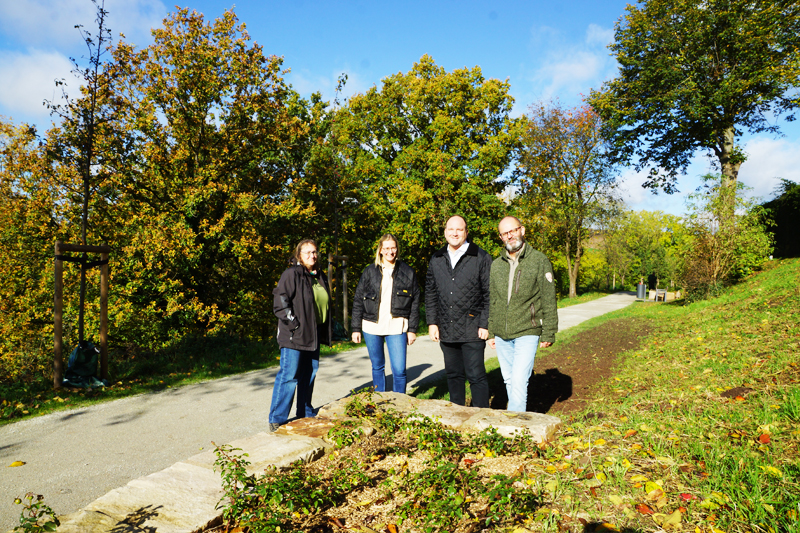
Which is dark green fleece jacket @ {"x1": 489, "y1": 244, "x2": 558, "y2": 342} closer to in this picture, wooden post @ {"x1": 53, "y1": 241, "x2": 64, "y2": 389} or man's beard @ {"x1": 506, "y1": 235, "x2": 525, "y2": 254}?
man's beard @ {"x1": 506, "y1": 235, "x2": 525, "y2": 254}

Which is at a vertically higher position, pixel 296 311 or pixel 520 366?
pixel 296 311

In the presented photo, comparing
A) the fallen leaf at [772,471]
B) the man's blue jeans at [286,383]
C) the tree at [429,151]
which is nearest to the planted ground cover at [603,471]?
the fallen leaf at [772,471]

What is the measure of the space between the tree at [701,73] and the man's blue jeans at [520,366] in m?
14.9

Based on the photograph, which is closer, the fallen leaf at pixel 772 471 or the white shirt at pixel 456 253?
the fallen leaf at pixel 772 471

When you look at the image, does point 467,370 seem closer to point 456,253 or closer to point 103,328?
point 456,253

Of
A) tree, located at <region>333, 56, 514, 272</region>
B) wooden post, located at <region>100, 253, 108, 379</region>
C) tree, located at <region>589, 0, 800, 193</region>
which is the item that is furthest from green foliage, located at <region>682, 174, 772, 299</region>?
wooden post, located at <region>100, 253, 108, 379</region>

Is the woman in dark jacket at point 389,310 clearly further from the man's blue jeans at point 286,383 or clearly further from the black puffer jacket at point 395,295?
the man's blue jeans at point 286,383

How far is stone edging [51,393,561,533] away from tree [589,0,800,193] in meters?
15.8

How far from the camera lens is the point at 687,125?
20.0 meters

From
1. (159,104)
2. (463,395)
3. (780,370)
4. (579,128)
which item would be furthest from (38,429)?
(579,128)

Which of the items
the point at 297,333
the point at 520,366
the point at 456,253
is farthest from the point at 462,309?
the point at 297,333

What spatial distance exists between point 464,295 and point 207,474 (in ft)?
8.42

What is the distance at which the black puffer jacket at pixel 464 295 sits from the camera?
4.27m

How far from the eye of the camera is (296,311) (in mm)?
4465
